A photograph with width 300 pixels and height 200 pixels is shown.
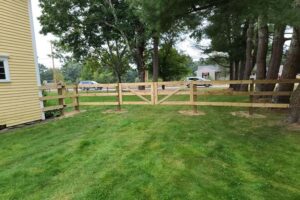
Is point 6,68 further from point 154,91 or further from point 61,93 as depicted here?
point 154,91

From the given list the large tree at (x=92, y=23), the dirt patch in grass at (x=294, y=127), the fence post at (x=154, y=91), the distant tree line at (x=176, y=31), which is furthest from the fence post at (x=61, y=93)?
the large tree at (x=92, y=23)

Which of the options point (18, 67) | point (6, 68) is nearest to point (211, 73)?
point (18, 67)

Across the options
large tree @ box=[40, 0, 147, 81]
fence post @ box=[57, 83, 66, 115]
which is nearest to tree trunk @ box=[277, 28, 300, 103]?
fence post @ box=[57, 83, 66, 115]

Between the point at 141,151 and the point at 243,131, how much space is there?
9.07 feet

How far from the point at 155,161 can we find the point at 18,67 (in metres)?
6.32

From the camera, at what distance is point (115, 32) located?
1877 cm

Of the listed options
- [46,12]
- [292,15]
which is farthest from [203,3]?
[46,12]

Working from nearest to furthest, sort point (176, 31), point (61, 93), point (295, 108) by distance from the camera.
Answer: point (295, 108) → point (176, 31) → point (61, 93)

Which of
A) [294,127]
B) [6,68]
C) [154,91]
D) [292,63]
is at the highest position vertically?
[6,68]

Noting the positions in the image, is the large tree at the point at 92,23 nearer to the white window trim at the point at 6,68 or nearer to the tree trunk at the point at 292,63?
the white window trim at the point at 6,68

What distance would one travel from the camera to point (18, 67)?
8047 millimetres

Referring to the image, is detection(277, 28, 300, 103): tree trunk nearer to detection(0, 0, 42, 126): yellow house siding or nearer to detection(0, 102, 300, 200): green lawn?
detection(0, 102, 300, 200): green lawn

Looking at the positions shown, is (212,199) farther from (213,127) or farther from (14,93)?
(14,93)

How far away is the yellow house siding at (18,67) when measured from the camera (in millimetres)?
7531
